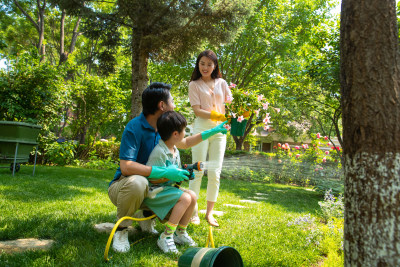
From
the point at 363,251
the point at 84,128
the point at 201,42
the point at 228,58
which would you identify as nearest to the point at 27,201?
the point at 363,251

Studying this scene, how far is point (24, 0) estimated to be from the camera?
1326cm

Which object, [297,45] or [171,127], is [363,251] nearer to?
[171,127]

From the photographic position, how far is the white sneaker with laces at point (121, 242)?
77.2 inches

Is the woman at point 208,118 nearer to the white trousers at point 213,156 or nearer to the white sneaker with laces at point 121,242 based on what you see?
the white trousers at point 213,156

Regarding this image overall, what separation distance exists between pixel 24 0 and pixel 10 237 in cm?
1472

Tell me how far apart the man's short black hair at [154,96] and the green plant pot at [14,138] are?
3.80 meters

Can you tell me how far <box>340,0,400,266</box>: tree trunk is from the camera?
1.23m

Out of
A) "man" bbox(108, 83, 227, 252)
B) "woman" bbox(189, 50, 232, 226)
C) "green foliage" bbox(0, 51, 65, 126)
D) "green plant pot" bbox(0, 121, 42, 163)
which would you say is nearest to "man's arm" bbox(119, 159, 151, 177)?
"man" bbox(108, 83, 227, 252)

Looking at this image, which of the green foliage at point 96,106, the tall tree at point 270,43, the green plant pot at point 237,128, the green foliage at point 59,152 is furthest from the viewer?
the tall tree at point 270,43

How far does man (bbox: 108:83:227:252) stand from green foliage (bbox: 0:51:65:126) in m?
4.87

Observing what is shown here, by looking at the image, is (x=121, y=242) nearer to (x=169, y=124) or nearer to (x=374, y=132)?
(x=169, y=124)

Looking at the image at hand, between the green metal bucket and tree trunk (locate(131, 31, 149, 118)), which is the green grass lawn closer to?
the green metal bucket

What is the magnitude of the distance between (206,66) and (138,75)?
3.16m

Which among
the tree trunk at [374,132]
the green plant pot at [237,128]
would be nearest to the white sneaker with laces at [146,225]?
the green plant pot at [237,128]
